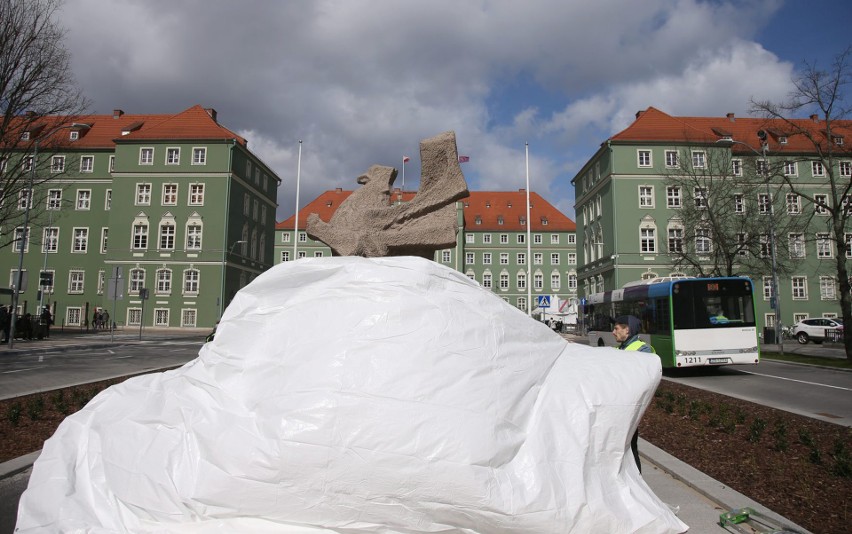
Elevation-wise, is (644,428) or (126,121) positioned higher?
(126,121)

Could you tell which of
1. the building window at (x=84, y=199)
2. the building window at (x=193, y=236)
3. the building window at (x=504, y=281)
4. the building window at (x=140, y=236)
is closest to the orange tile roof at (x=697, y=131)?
the building window at (x=504, y=281)

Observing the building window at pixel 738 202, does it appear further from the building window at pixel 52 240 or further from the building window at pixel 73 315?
the building window at pixel 52 240

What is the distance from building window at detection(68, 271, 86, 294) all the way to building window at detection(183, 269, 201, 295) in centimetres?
1189

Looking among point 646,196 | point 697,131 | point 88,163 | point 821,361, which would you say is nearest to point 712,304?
point 821,361

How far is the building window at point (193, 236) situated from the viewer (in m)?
50.2

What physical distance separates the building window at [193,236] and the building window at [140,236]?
Answer: 3931 millimetres

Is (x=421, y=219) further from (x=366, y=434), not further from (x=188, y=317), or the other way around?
(x=188, y=317)

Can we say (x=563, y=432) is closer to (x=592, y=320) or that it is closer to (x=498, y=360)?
(x=498, y=360)

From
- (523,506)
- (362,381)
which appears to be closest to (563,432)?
(523,506)

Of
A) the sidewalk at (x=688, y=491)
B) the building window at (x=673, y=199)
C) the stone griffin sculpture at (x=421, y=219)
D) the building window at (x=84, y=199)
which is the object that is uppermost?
the building window at (x=84, y=199)

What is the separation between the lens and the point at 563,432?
12.7 ft

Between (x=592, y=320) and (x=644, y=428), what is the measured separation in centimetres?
1831

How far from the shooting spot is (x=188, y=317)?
4869 centimetres

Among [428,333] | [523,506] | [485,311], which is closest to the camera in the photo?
[523,506]
